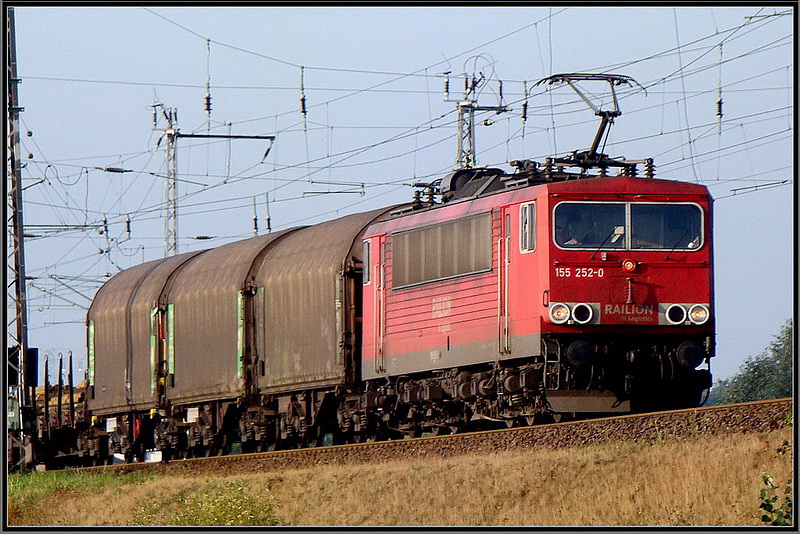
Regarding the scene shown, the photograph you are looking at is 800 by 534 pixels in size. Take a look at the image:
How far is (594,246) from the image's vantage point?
21.1 m

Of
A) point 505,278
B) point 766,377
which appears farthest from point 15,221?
point 766,377

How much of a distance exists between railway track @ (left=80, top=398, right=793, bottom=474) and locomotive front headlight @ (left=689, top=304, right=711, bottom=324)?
2.26 meters

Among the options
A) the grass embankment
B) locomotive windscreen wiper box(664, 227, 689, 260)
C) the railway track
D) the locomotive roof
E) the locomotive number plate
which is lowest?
the grass embankment

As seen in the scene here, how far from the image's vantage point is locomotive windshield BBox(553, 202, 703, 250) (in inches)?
828

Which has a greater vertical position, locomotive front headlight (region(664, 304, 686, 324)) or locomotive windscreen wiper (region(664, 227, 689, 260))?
locomotive windscreen wiper (region(664, 227, 689, 260))

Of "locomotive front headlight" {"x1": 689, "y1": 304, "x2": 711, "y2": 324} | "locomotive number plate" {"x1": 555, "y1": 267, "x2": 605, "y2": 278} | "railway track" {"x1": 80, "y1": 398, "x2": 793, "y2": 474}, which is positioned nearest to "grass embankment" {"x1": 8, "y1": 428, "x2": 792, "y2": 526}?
"railway track" {"x1": 80, "y1": 398, "x2": 793, "y2": 474}

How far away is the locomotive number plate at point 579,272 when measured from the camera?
68.3ft

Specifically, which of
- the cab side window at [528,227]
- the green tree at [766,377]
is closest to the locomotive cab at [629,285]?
the cab side window at [528,227]

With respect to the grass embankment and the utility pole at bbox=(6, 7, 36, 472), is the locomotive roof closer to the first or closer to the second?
the grass embankment

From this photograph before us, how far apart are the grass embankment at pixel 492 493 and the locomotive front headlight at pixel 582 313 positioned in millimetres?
1930

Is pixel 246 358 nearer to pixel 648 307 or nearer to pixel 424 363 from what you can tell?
pixel 424 363

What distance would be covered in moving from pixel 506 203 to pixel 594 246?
4.71 feet

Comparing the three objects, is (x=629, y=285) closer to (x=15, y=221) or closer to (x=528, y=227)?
(x=528, y=227)

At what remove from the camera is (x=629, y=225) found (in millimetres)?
21266
